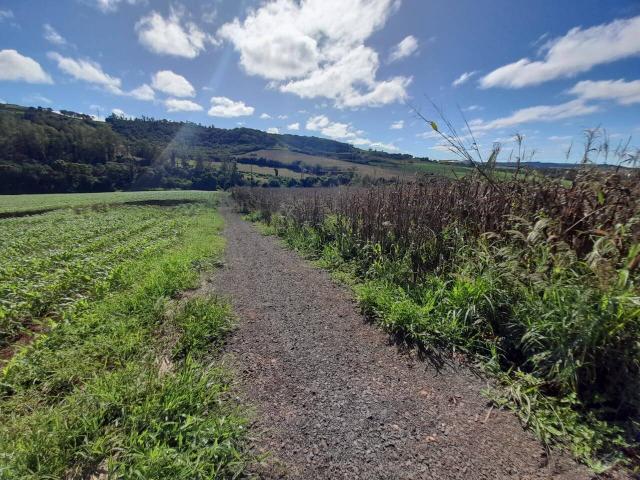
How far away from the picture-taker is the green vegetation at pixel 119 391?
1861mm

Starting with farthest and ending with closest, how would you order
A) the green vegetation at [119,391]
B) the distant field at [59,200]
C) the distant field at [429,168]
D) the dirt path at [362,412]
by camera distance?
the distant field at [59,200], the distant field at [429,168], the dirt path at [362,412], the green vegetation at [119,391]

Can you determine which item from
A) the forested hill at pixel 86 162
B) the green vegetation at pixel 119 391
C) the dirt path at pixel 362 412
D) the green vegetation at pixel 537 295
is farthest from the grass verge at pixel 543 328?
the forested hill at pixel 86 162

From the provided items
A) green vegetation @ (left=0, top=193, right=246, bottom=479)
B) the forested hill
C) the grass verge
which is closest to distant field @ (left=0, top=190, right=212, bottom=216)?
the forested hill

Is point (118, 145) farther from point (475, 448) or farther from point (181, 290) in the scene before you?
point (475, 448)

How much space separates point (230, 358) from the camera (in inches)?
128

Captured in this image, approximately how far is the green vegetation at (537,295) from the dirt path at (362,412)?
311 millimetres

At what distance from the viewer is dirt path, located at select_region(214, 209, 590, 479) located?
201cm

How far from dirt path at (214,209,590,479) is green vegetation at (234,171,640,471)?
1.02 feet

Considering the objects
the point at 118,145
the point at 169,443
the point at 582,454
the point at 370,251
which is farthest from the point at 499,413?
the point at 118,145

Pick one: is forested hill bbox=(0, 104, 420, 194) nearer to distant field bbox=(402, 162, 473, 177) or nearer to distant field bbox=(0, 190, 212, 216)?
distant field bbox=(0, 190, 212, 216)

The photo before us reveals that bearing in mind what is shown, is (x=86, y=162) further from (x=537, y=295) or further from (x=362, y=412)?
(x=537, y=295)

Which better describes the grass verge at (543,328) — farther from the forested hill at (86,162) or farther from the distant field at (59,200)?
the forested hill at (86,162)

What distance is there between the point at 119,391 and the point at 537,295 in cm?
437

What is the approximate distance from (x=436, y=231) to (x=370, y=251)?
188 centimetres
